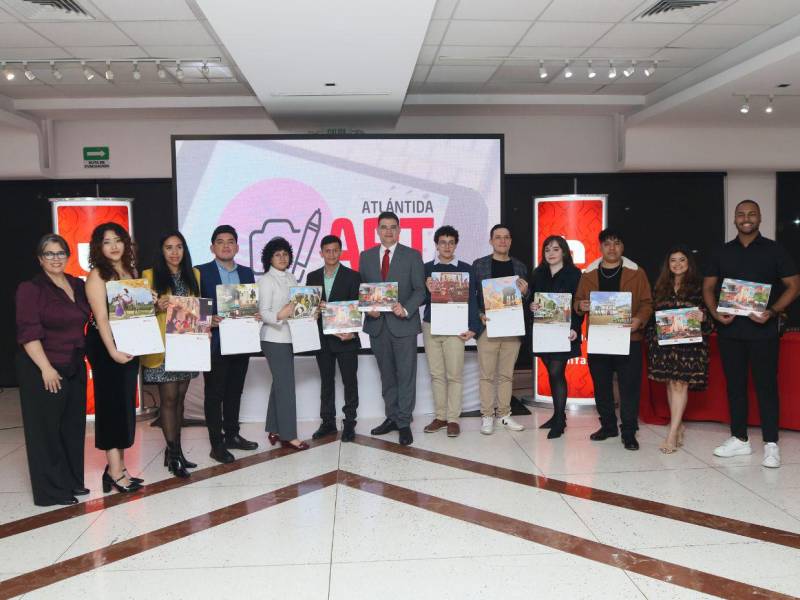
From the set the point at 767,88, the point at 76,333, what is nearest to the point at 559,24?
the point at 767,88

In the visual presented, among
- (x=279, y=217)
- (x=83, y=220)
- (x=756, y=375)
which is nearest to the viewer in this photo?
(x=756, y=375)

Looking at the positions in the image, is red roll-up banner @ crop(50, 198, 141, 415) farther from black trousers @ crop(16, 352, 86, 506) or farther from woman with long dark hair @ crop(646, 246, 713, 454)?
woman with long dark hair @ crop(646, 246, 713, 454)

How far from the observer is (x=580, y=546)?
9.74 ft

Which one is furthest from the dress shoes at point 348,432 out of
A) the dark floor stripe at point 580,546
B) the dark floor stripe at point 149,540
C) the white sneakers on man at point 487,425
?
the white sneakers on man at point 487,425

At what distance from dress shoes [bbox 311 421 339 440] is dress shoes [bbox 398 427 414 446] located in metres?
0.61

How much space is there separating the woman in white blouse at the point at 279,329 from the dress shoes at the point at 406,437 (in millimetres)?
736

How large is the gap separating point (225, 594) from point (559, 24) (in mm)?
4903

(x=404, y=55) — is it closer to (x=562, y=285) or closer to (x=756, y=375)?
(x=562, y=285)

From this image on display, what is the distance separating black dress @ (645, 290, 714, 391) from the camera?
4.32 metres

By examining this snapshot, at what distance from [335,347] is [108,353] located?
5.62ft

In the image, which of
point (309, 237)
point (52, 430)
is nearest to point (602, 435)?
point (309, 237)

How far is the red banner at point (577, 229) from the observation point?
596 cm

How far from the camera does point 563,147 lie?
8.30 metres

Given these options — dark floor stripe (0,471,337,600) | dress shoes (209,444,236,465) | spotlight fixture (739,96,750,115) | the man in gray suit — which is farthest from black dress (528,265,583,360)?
spotlight fixture (739,96,750,115)
